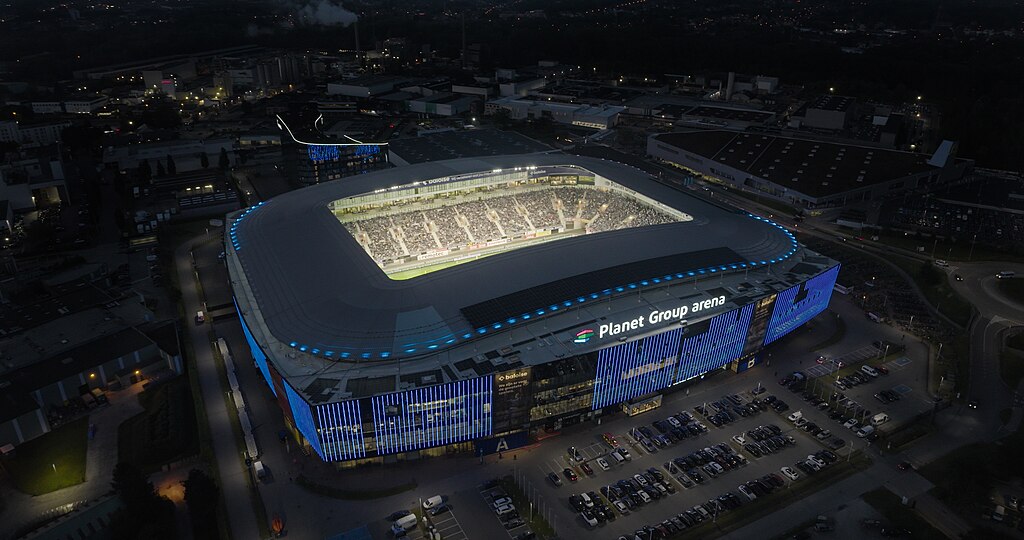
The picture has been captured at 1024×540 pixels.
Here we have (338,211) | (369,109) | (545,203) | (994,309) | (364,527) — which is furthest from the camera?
(369,109)

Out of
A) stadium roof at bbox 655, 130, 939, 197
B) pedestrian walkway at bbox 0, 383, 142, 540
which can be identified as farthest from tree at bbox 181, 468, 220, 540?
stadium roof at bbox 655, 130, 939, 197

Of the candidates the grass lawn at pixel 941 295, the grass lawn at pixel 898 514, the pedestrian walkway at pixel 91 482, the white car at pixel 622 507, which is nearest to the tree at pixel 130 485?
the pedestrian walkway at pixel 91 482

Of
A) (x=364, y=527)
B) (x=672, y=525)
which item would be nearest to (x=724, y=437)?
(x=672, y=525)

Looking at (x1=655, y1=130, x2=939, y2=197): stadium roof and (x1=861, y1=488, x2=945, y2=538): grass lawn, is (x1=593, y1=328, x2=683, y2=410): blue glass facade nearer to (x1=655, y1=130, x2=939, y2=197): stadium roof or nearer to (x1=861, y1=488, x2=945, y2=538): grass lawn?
(x1=861, y1=488, x2=945, y2=538): grass lawn

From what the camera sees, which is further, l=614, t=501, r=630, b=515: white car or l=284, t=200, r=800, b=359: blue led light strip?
l=284, t=200, r=800, b=359: blue led light strip

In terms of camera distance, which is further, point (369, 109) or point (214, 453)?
point (369, 109)

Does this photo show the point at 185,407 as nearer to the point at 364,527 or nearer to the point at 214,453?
the point at 214,453

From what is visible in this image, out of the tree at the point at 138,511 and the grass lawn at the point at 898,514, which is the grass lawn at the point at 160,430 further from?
the grass lawn at the point at 898,514
